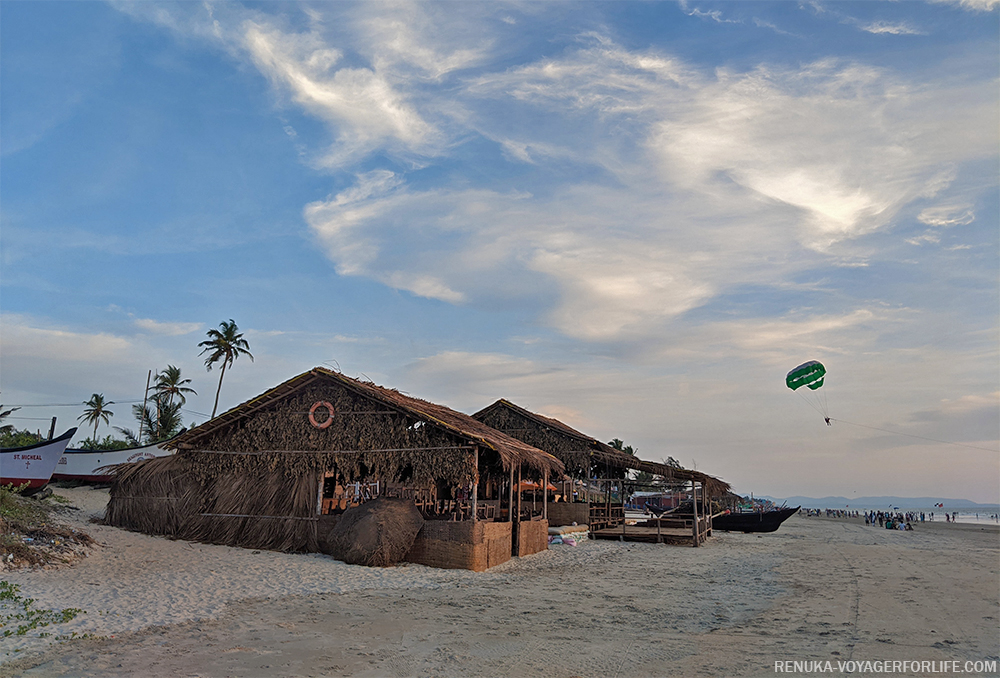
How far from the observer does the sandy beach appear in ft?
21.3

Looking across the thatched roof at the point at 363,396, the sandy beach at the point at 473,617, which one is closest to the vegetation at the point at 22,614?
the sandy beach at the point at 473,617

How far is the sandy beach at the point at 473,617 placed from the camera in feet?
21.3

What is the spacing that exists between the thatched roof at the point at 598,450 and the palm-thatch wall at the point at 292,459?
23.8 ft

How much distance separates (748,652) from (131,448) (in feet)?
99.9

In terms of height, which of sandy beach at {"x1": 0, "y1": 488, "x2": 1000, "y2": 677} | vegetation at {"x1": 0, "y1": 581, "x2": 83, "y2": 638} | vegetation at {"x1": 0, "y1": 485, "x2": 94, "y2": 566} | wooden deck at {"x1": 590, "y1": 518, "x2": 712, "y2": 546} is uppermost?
vegetation at {"x1": 0, "y1": 485, "x2": 94, "y2": 566}

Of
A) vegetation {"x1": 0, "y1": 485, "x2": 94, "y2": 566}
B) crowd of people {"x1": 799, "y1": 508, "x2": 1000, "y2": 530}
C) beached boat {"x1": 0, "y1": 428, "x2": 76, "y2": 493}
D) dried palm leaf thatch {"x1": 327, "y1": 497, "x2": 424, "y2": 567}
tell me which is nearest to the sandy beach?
dried palm leaf thatch {"x1": 327, "y1": 497, "x2": 424, "y2": 567}

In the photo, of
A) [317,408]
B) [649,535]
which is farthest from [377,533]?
[649,535]

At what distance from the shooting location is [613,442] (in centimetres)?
7031

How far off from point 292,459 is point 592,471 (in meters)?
13.5

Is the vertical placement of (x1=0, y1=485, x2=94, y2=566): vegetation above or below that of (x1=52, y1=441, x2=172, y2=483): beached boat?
below

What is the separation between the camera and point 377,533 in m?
13.5

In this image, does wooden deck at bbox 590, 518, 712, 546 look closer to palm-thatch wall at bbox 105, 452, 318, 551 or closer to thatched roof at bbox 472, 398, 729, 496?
thatched roof at bbox 472, 398, 729, 496

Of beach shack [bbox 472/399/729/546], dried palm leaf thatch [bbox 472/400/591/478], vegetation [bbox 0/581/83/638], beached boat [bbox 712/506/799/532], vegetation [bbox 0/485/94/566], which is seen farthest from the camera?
beached boat [bbox 712/506/799/532]

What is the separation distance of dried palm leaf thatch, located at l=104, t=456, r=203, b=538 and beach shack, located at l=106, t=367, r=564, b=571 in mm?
29
